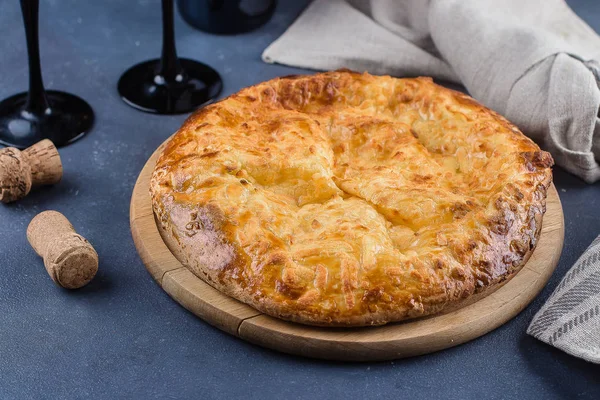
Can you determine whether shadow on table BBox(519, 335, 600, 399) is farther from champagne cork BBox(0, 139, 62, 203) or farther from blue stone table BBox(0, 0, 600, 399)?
champagne cork BBox(0, 139, 62, 203)

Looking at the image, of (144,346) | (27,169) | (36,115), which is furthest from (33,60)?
(144,346)

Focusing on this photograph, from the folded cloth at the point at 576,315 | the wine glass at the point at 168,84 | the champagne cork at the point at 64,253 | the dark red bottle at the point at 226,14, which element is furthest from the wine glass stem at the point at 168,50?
the folded cloth at the point at 576,315

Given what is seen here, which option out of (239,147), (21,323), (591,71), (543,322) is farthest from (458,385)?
(591,71)

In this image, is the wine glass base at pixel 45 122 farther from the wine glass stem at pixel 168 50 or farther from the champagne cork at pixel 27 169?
the wine glass stem at pixel 168 50

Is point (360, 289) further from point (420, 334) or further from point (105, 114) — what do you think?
point (105, 114)

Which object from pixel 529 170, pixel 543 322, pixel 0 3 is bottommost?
pixel 0 3

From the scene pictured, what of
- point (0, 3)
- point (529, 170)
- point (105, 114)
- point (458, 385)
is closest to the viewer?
point (458, 385)

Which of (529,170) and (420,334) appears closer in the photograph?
(420,334)
